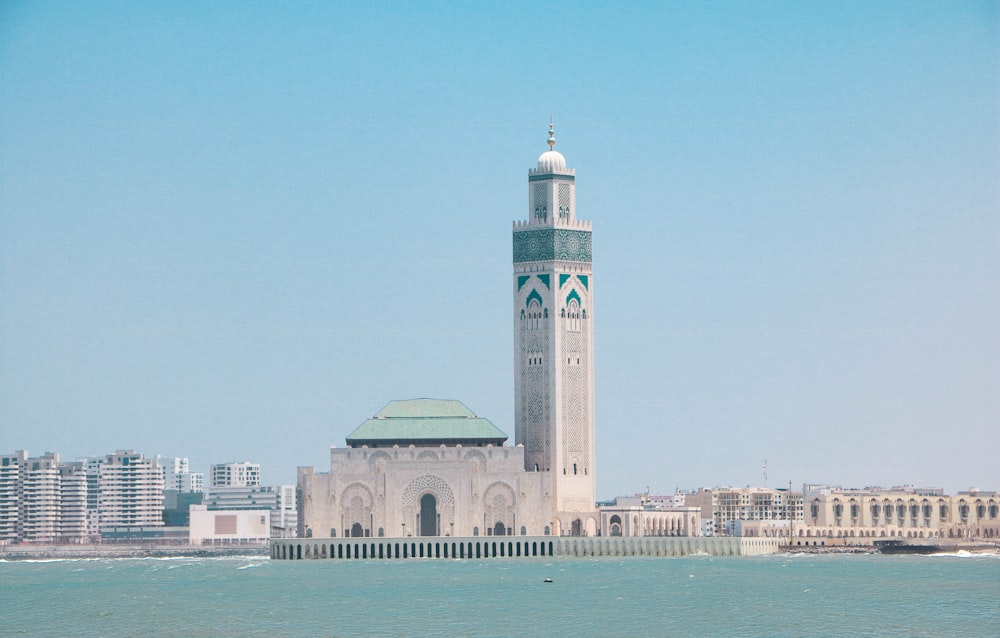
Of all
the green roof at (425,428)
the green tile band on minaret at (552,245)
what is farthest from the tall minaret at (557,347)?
the green roof at (425,428)

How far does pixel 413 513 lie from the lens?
162 metres

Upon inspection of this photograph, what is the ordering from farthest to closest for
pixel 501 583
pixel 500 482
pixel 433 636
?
pixel 500 482 < pixel 501 583 < pixel 433 636

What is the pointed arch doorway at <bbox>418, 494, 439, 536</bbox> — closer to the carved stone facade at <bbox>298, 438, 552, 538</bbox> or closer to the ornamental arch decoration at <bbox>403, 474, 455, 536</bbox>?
the carved stone facade at <bbox>298, 438, 552, 538</bbox>

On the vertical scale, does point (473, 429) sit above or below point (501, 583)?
above

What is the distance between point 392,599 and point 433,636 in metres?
21.1

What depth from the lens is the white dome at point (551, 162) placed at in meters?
168

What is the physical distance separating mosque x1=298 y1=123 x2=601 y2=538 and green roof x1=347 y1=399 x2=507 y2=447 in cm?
8

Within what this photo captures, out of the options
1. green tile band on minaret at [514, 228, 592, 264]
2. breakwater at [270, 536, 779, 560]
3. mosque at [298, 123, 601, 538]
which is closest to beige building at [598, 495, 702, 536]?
mosque at [298, 123, 601, 538]

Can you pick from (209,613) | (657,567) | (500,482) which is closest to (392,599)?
(209,613)

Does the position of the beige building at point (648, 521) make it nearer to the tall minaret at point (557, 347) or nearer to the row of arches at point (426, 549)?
the tall minaret at point (557, 347)

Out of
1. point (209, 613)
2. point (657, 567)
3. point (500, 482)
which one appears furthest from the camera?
point (500, 482)

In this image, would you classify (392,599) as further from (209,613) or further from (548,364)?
(548,364)

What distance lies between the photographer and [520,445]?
164 metres

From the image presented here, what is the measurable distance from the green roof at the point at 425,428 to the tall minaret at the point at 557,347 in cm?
376
